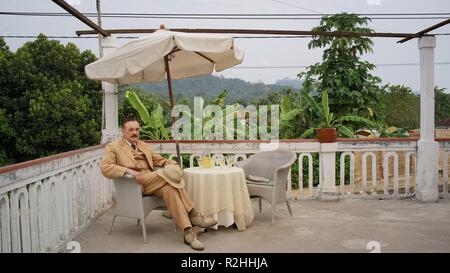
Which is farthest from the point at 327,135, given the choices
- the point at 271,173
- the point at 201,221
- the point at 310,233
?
the point at 201,221

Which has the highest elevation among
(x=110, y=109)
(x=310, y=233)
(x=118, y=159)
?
(x=110, y=109)

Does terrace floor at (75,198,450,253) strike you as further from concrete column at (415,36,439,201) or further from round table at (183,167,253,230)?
concrete column at (415,36,439,201)

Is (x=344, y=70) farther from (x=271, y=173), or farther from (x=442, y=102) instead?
(x=442, y=102)

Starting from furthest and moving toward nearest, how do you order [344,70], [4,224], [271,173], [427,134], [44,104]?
[44,104] → [344,70] → [427,134] → [271,173] → [4,224]

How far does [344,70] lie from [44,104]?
12160 millimetres

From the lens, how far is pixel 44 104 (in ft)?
58.6

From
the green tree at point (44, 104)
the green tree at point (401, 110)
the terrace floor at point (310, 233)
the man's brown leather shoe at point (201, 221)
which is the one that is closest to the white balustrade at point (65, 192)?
the terrace floor at point (310, 233)

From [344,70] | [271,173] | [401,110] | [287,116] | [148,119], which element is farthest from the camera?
[401,110]

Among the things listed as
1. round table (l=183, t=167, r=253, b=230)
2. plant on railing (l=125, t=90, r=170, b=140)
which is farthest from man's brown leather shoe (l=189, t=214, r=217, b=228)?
plant on railing (l=125, t=90, r=170, b=140)

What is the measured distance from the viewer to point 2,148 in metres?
17.6

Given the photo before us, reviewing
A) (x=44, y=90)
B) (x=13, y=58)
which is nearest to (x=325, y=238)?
(x=44, y=90)

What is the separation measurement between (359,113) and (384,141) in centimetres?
894

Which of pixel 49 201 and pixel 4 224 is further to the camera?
pixel 49 201

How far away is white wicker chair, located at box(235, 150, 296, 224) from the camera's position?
506 cm
